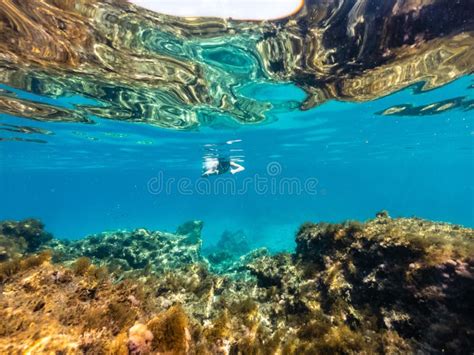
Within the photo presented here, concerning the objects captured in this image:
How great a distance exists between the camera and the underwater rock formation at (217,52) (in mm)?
7707

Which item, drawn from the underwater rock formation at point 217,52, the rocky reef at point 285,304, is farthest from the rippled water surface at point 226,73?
the rocky reef at point 285,304

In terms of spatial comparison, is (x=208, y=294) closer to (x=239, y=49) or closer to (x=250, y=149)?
(x=239, y=49)

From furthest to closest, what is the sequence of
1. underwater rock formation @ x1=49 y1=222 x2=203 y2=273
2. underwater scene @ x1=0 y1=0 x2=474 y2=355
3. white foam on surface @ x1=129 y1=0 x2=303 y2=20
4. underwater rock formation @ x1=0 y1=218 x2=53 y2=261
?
underwater rock formation @ x1=0 y1=218 x2=53 y2=261 < underwater rock formation @ x1=49 y1=222 x2=203 y2=273 < white foam on surface @ x1=129 y1=0 x2=303 y2=20 < underwater scene @ x1=0 y1=0 x2=474 y2=355

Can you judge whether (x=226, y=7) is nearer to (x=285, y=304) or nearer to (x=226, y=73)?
(x=226, y=73)

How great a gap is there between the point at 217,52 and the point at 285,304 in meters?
8.26

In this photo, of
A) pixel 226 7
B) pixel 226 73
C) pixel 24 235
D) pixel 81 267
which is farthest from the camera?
pixel 24 235

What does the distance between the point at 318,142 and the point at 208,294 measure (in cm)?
2585

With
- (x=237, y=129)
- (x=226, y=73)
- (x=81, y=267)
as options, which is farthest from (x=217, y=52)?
(x=237, y=129)

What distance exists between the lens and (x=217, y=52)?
961 cm

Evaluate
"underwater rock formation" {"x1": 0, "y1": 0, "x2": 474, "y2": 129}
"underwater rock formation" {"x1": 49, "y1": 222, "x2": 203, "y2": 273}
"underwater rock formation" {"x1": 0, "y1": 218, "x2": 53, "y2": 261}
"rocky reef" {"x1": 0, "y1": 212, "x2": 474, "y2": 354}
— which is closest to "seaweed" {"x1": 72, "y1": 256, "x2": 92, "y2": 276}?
"rocky reef" {"x1": 0, "y1": 212, "x2": 474, "y2": 354}

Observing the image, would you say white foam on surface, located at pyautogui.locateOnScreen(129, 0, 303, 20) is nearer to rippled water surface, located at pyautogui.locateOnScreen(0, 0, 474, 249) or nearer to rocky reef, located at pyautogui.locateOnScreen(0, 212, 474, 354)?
rippled water surface, located at pyautogui.locateOnScreen(0, 0, 474, 249)

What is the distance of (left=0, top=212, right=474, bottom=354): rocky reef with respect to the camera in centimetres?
329

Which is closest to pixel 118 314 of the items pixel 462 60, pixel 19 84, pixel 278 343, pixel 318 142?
pixel 278 343

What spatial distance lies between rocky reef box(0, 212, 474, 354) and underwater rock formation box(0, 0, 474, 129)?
6027mm
